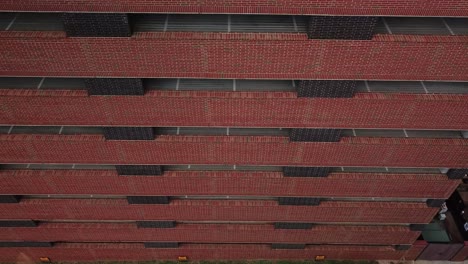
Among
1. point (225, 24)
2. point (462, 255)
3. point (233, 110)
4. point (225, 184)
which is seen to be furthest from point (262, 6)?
point (462, 255)

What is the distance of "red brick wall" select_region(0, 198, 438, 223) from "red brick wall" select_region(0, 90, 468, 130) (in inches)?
208

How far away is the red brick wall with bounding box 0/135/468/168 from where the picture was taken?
42.7ft

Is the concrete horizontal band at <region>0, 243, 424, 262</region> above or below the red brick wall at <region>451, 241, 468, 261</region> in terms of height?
below

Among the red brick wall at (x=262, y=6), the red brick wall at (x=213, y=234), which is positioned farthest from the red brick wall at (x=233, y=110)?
the red brick wall at (x=213, y=234)

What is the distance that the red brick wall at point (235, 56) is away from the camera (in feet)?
32.7

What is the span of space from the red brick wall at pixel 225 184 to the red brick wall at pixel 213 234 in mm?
3084

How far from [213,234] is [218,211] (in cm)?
215

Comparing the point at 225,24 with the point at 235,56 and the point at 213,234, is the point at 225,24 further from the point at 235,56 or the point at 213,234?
the point at 213,234

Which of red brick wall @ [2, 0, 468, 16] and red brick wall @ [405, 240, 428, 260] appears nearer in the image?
red brick wall @ [2, 0, 468, 16]

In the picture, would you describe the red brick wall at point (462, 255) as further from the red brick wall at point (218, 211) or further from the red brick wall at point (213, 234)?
the red brick wall at point (218, 211)

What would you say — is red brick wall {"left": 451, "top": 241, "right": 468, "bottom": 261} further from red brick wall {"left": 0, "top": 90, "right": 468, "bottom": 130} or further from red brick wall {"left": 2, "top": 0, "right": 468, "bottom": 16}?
red brick wall {"left": 2, "top": 0, "right": 468, "bottom": 16}

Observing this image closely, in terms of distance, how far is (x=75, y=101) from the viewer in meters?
11.5

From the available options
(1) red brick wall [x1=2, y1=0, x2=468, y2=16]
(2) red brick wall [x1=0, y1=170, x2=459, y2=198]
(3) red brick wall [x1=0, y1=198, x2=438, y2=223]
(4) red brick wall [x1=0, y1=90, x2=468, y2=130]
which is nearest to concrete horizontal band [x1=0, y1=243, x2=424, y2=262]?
(3) red brick wall [x1=0, y1=198, x2=438, y2=223]

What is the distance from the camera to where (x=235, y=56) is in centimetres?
1027
